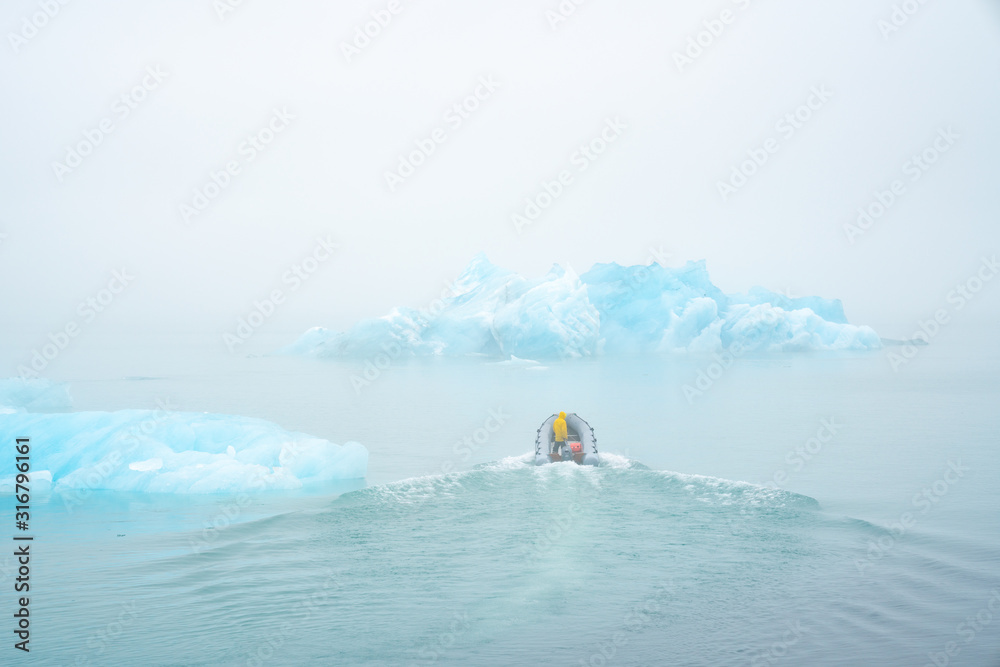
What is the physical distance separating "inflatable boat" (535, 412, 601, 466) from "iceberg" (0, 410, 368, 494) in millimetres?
4034

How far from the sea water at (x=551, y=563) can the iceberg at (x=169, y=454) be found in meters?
0.52

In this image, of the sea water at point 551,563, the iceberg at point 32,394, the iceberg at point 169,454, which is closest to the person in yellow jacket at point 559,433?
the sea water at point 551,563

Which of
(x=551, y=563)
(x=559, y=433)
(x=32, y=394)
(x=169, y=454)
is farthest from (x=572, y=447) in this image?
(x=32, y=394)

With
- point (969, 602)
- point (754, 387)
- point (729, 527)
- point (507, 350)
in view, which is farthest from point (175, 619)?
point (507, 350)

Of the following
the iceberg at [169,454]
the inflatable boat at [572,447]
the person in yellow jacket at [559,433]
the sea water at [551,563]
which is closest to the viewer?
the sea water at [551,563]

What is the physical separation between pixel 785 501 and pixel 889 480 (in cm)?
422

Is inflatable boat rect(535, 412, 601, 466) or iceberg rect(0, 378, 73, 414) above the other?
iceberg rect(0, 378, 73, 414)

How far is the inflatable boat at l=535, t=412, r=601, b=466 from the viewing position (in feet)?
51.1

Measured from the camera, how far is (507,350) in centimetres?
5381

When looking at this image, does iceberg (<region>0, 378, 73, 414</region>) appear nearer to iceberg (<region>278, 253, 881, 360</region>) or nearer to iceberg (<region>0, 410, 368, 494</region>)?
iceberg (<region>0, 410, 368, 494</region>)

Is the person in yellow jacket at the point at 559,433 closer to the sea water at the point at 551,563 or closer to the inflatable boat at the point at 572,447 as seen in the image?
the inflatable boat at the point at 572,447

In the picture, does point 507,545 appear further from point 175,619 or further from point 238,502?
point 238,502

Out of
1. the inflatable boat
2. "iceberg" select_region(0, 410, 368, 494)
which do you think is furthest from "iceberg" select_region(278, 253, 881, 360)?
"iceberg" select_region(0, 410, 368, 494)

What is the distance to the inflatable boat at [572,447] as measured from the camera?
15.6m
